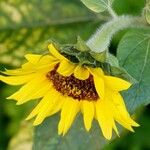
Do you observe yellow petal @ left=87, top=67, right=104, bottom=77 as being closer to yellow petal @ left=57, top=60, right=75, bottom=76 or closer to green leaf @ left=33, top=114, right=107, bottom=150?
yellow petal @ left=57, top=60, right=75, bottom=76

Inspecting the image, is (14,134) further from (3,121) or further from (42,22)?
(42,22)

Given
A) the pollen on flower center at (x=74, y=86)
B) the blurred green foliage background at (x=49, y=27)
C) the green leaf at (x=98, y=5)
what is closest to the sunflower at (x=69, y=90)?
the pollen on flower center at (x=74, y=86)

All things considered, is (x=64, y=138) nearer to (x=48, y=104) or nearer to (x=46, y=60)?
(x=48, y=104)

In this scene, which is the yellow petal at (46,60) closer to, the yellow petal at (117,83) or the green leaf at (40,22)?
the yellow petal at (117,83)

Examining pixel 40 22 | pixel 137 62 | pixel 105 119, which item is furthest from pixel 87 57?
pixel 40 22

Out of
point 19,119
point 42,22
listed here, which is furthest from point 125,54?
point 19,119

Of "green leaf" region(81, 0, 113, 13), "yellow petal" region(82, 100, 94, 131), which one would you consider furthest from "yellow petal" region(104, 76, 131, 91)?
"green leaf" region(81, 0, 113, 13)
